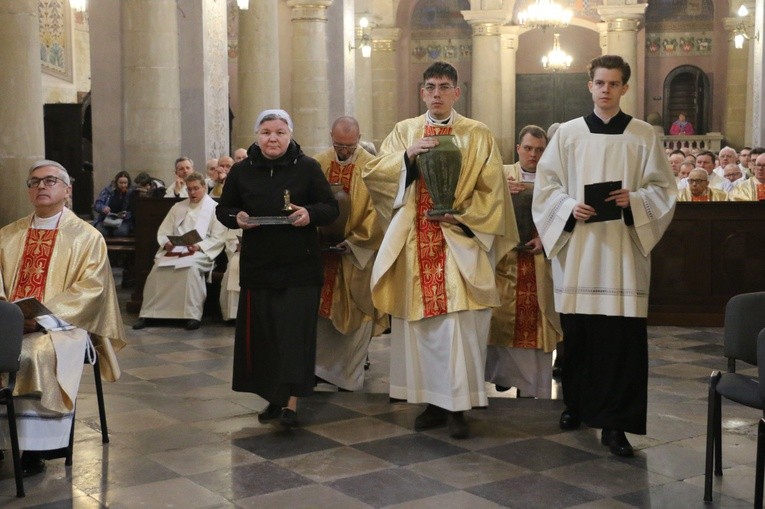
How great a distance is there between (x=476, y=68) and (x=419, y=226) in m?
22.5

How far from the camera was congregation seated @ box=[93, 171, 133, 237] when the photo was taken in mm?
13289

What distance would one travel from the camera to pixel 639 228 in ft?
18.9

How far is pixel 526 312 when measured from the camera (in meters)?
7.04

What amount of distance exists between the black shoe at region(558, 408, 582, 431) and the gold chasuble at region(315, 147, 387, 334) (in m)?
1.56

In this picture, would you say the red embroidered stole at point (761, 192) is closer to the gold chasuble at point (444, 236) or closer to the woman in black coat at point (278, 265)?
the gold chasuble at point (444, 236)

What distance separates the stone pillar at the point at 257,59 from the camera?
1658 centimetres

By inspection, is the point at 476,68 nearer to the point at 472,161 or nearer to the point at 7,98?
the point at 7,98

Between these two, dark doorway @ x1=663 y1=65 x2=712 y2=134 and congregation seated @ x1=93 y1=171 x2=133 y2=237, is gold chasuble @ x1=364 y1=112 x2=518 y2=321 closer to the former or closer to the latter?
congregation seated @ x1=93 y1=171 x2=133 y2=237

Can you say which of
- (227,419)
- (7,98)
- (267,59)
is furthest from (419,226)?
(267,59)

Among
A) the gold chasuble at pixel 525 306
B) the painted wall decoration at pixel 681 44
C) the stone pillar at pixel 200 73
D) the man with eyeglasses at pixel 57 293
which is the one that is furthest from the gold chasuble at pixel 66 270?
the painted wall decoration at pixel 681 44

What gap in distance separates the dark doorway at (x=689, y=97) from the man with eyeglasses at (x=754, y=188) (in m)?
19.4

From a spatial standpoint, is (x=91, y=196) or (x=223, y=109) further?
(x=91, y=196)

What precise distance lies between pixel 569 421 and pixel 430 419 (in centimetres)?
77

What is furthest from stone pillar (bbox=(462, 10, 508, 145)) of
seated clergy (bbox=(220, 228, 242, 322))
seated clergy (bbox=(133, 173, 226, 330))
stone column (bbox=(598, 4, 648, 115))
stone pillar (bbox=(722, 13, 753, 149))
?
seated clergy (bbox=(220, 228, 242, 322))
